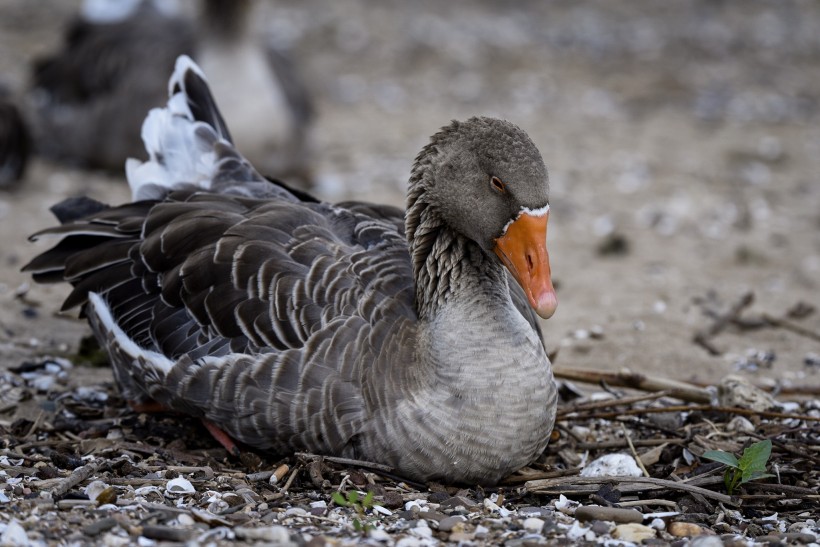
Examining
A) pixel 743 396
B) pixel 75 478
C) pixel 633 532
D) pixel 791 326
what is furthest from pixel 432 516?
pixel 791 326

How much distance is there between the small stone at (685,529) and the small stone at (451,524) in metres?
0.98

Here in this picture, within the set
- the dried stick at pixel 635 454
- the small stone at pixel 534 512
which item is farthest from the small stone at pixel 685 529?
the dried stick at pixel 635 454

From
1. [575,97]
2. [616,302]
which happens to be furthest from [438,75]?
[616,302]

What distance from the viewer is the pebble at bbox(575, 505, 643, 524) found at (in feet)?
15.6

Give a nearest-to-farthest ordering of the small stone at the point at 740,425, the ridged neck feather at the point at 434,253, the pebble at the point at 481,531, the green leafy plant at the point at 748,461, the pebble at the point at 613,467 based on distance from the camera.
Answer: the pebble at the point at 481,531 < the green leafy plant at the point at 748,461 < the ridged neck feather at the point at 434,253 < the pebble at the point at 613,467 < the small stone at the point at 740,425

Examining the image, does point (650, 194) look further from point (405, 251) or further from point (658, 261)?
point (405, 251)

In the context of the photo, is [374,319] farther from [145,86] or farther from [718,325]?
[145,86]

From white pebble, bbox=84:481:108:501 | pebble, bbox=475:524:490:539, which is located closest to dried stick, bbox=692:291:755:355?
pebble, bbox=475:524:490:539

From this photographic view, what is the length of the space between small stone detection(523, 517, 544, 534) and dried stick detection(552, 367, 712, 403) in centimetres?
178

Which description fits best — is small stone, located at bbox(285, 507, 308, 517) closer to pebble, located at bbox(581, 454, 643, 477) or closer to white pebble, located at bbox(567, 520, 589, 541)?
white pebble, located at bbox(567, 520, 589, 541)

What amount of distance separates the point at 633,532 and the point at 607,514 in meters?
0.17

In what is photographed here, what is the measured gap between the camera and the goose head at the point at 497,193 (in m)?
4.90

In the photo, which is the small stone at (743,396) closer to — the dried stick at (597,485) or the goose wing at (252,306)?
the dried stick at (597,485)

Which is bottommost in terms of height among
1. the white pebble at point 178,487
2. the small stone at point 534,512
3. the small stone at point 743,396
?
the white pebble at point 178,487
